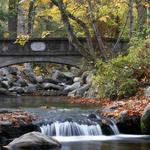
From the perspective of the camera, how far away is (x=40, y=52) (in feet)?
101

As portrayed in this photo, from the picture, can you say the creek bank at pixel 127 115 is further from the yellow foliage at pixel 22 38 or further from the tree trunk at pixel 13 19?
the tree trunk at pixel 13 19

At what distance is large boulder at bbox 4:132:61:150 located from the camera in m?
13.8

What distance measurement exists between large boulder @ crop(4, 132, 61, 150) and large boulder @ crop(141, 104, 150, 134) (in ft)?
10.5

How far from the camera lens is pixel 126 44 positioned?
30328mm

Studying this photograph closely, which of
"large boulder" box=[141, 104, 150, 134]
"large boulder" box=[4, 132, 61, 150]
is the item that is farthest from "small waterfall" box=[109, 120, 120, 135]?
"large boulder" box=[4, 132, 61, 150]

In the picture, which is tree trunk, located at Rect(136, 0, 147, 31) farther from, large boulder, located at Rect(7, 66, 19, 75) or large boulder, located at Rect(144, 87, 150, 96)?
large boulder, located at Rect(7, 66, 19, 75)

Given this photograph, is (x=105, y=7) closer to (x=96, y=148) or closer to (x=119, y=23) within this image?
(x=119, y=23)

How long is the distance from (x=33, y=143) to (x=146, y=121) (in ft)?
12.9

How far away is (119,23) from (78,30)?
11.9 ft

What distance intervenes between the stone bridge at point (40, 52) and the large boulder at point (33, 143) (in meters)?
16.8

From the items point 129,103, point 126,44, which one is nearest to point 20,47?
point 126,44

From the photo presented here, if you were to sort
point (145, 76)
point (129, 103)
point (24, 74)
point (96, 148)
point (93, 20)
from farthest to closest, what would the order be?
point (24, 74), point (93, 20), point (145, 76), point (129, 103), point (96, 148)

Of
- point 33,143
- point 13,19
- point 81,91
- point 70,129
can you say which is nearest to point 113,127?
point 70,129

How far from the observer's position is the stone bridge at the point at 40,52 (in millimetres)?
30703
